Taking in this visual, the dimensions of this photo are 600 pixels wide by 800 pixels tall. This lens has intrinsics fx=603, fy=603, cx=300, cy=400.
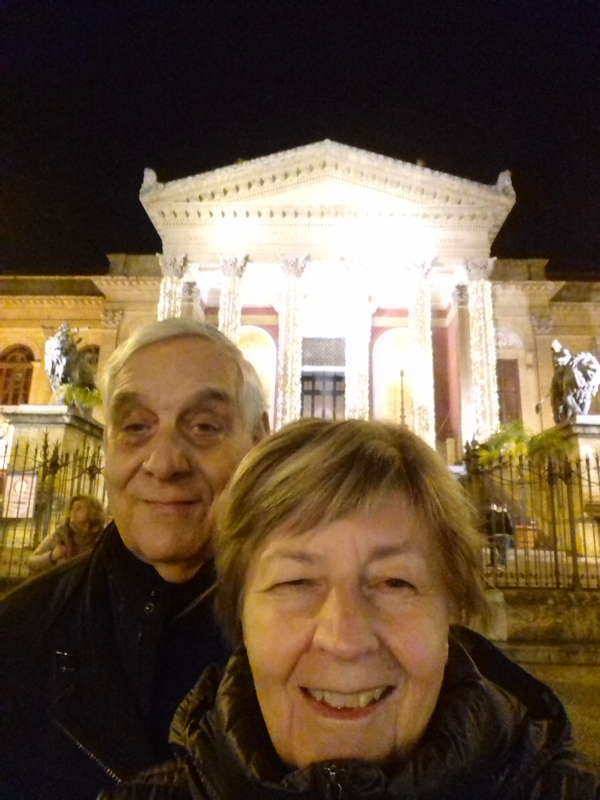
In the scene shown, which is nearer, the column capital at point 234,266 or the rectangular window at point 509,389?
the column capital at point 234,266

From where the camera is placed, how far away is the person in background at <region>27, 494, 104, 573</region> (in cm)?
622

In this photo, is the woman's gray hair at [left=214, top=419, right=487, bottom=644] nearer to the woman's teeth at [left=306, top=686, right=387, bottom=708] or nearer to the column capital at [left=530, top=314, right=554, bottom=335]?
the woman's teeth at [left=306, top=686, right=387, bottom=708]

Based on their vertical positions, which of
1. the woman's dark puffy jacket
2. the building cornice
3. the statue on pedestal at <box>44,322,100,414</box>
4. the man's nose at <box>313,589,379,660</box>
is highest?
the building cornice

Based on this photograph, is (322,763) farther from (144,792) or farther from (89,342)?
(89,342)

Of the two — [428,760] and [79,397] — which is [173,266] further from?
[428,760]

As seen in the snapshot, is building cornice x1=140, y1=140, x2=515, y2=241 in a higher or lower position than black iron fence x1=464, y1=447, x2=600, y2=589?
higher

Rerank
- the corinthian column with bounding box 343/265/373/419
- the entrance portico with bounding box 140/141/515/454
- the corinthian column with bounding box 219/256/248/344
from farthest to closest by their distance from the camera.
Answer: the entrance portico with bounding box 140/141/515/454
the corinthian column with bounding box 219/256/248/344
the corinthian column with bounding box 343/265/373/419

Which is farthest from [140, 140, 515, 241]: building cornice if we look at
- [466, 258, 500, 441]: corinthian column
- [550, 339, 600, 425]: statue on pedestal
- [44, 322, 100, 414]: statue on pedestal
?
[44, 322, 100, 414]: statue on pedestal

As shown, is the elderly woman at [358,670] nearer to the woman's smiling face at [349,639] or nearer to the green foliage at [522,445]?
the woman's smiling face at [349,639]

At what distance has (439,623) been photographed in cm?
129

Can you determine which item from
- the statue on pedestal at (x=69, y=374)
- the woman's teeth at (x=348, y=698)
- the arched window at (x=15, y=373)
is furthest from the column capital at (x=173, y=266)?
the woman's teeth at (x=348, y=698)

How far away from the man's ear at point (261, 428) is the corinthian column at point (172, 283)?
20.6m

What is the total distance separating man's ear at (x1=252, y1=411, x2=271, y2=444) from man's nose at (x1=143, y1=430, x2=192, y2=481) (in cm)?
28

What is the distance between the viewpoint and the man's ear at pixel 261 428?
6.66 ft
